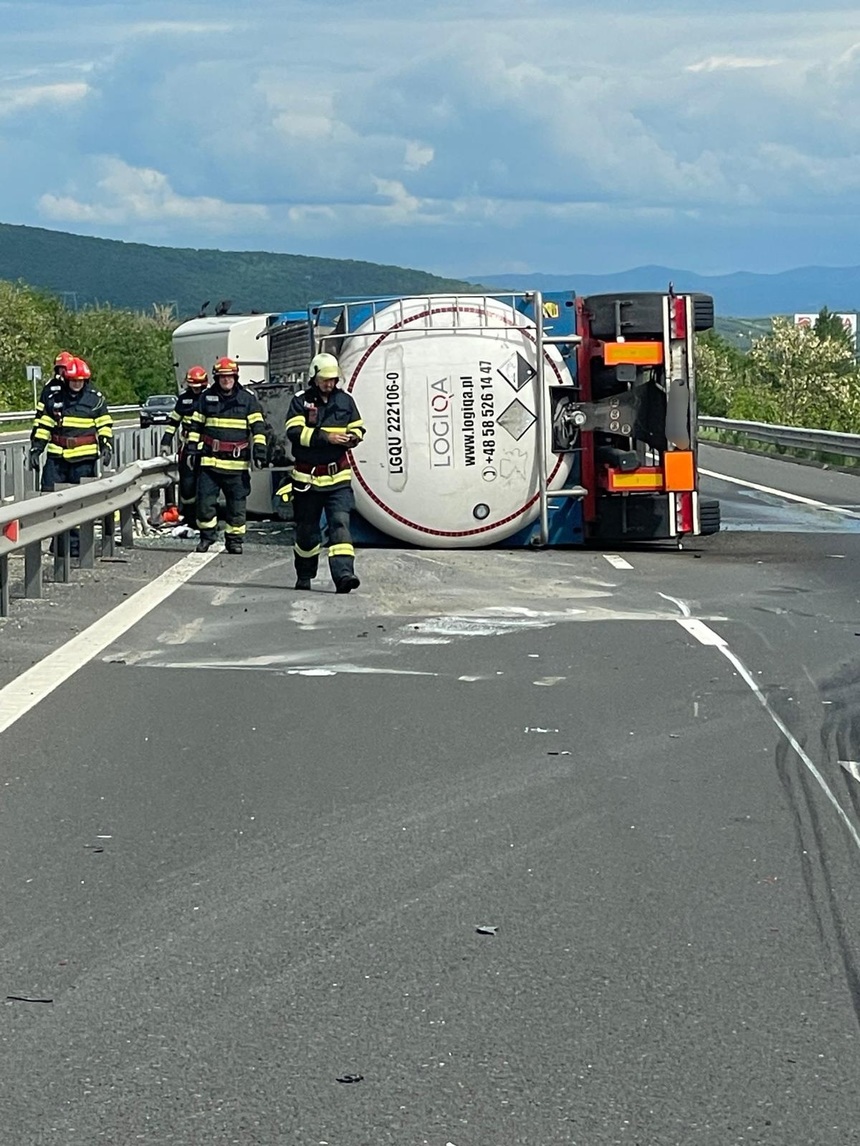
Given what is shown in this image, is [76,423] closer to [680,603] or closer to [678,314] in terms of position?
[678,314]

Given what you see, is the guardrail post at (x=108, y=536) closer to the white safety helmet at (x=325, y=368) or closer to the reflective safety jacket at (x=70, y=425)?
the reflective safety jacket at (x=70, y=425)

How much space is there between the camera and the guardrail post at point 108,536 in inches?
666

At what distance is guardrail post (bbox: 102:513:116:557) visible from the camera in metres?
16.9

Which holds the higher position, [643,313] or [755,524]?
[643,313]

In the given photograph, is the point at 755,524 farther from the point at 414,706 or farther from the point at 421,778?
the point at 421,778

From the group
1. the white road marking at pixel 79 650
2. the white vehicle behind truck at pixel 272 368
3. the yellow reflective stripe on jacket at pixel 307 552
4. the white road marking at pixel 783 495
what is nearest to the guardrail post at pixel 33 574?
the white road marking at pixel 79 650

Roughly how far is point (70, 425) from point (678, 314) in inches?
225

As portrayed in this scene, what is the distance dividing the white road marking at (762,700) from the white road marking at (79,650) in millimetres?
3452

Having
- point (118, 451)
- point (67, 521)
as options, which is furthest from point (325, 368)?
point (118, 451)

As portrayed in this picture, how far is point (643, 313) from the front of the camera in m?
17.2

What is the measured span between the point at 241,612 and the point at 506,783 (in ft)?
19.9

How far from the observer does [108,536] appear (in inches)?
669

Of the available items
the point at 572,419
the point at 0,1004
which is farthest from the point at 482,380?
the point at 0,1004

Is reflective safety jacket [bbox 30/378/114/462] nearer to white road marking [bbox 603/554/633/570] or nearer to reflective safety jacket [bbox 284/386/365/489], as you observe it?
reflective safety jacket [bbox 284/386/365/489]
